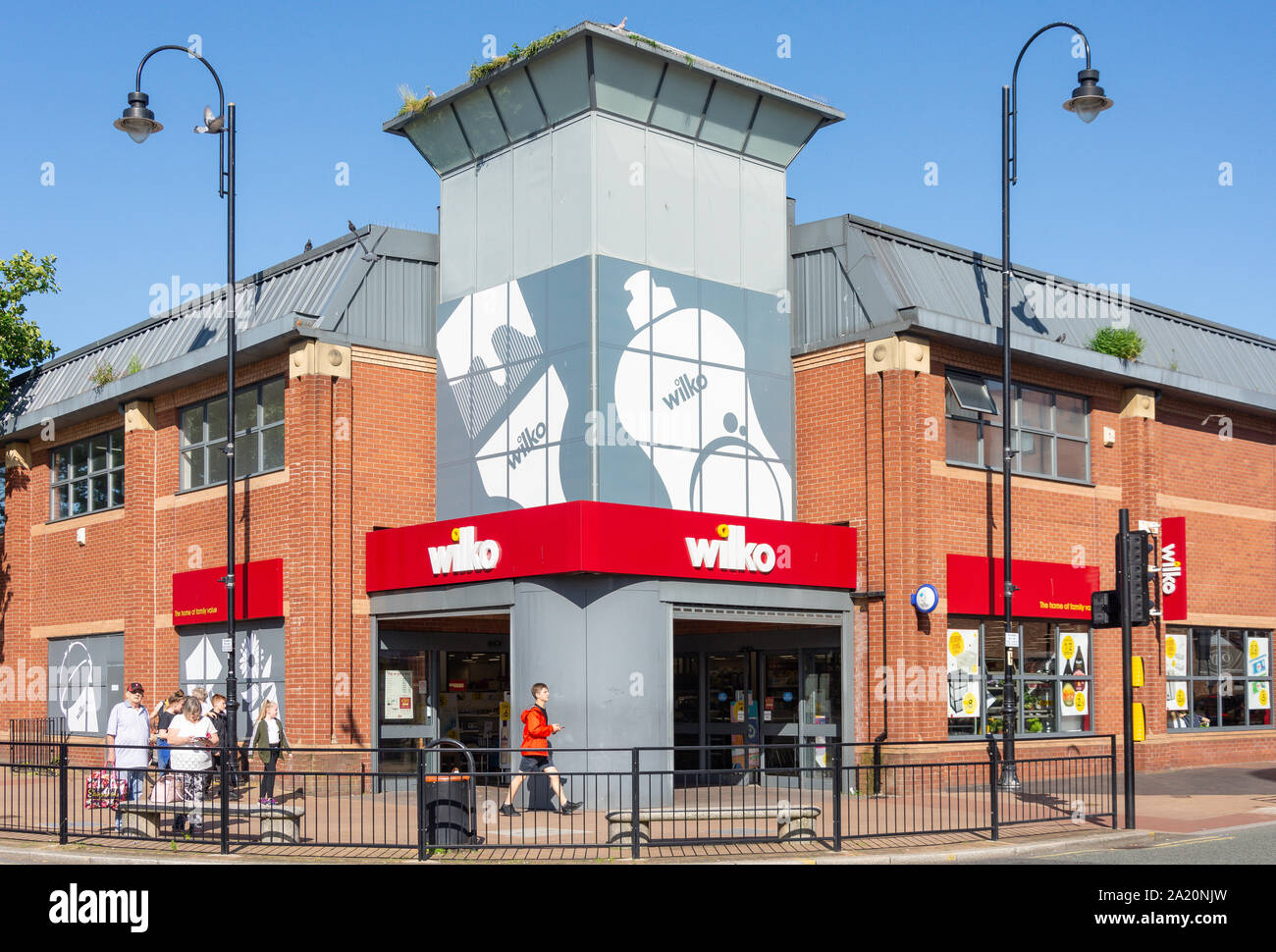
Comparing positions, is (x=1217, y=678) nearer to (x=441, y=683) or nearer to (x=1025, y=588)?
(x=1025, y=588)

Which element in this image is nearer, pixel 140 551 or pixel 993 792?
pixel 993 792

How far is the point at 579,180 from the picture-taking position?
823 inches

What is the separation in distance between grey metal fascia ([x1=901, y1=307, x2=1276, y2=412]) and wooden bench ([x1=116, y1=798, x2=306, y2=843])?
12.2 metres

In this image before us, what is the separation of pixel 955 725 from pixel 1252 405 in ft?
36.2

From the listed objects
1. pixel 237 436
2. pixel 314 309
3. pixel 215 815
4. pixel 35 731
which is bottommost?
pixel 35 731

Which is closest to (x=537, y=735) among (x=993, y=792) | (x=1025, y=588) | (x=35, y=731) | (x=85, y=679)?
(x=993, y=792)

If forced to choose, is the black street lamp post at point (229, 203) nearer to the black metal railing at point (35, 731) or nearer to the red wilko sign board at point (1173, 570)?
the black metal railing at point (35, 731)

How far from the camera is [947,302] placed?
23.5 metres

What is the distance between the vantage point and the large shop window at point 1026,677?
22453 mm

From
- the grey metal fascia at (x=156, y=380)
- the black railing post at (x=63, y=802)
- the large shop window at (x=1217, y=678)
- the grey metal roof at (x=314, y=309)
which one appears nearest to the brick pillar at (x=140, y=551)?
the grey metal fascia at (x=156, y=380)

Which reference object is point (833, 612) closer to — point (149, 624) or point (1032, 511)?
point (1032, 511)

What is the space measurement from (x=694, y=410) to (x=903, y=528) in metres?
3.80

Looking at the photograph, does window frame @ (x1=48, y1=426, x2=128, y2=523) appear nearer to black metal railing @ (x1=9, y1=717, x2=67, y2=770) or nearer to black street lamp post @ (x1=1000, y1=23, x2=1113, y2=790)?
black metal railing @ (x1=9, y1=717, x2=67, y2=770)

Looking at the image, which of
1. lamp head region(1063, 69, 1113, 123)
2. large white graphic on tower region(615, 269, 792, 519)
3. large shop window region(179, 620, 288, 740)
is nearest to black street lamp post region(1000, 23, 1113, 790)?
lamp head region(1063, 69, 1113, 123)
